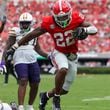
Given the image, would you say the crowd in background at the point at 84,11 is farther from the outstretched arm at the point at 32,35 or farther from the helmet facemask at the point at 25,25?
the outstretched arm at the point at 32,35

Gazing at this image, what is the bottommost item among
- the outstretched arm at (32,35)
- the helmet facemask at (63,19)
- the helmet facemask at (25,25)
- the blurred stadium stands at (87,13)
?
the blurred stadium stands at (87,13)

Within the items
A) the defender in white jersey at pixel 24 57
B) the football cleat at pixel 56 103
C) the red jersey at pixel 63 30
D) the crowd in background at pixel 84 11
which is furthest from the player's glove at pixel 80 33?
the crowd in background at pixel 84 11

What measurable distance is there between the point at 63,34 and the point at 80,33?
1.18ft

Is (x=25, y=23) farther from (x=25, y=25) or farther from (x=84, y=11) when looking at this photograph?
(x=84, y=11)

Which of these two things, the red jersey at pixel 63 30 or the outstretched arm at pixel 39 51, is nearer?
the red jersey at pixel 63 30

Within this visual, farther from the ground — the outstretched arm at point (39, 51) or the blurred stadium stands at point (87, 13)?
the outstretched arm at point (39, 51)

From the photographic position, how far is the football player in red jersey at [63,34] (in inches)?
366

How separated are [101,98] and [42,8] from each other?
19.2 metres

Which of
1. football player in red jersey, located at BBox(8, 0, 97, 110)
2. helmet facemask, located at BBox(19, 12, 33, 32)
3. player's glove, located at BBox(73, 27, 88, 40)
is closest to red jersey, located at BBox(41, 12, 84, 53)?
football player in red jersey, located at BBox(8, 0, 97, 110)

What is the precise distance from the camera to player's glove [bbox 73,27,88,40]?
30.1 feet

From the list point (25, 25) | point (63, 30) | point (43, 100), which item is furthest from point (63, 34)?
point (43, 100)

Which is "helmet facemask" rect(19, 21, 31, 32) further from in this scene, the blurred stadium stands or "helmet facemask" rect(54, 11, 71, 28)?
the blurred stadium stands

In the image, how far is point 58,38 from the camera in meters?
9.49

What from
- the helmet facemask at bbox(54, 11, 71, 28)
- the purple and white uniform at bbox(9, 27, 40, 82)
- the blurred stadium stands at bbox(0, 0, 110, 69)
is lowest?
the blurred stadium stands at bbox(0, 0, 110, 69)
